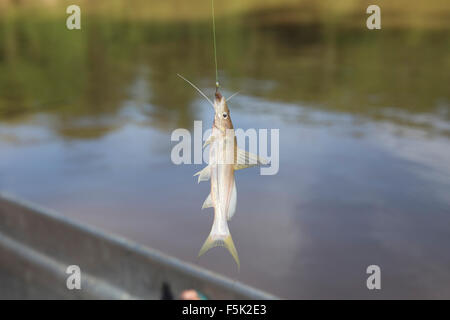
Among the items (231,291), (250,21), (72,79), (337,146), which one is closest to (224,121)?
(231,291)

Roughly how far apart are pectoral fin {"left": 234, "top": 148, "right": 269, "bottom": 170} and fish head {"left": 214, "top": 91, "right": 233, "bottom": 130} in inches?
2.6

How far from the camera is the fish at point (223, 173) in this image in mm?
948

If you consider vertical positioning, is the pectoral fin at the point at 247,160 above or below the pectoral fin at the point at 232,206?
above

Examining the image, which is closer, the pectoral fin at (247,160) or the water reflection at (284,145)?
the pectoral fin at (247,160)

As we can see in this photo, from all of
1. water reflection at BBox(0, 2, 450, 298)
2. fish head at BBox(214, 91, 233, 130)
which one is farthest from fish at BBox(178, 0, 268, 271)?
water reflection at BBox(0, 2, 450, 298)

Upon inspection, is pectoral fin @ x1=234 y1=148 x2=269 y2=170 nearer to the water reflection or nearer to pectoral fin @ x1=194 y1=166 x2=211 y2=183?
pectoral fin @ x1=194 y1=166 x2=211 y2=183

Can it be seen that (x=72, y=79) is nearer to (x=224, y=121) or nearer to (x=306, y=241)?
(x=306, y=241)

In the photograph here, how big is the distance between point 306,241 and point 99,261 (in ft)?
5.85

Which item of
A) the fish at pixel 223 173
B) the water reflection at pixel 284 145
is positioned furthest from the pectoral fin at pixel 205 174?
the water reflection at pixel 284 145

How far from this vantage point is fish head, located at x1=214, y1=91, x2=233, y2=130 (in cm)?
99

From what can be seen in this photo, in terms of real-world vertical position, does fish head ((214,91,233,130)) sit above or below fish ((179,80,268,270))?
above

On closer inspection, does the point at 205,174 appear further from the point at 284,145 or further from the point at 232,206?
the point at 284,145

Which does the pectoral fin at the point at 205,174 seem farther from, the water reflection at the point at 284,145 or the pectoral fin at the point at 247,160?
the water reflection at the point at 284,145

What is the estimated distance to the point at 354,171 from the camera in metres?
6.18
